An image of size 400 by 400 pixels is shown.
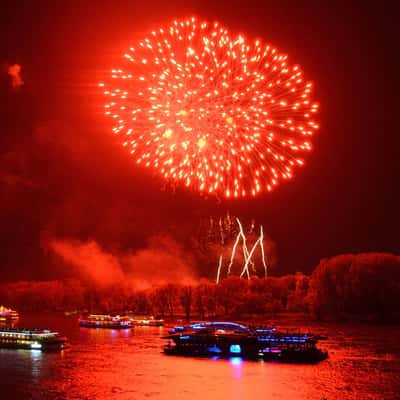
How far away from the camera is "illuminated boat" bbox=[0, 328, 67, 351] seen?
122ft

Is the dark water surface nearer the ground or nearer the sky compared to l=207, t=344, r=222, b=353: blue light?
nearer the ground

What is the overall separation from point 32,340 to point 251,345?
1431 centimetres

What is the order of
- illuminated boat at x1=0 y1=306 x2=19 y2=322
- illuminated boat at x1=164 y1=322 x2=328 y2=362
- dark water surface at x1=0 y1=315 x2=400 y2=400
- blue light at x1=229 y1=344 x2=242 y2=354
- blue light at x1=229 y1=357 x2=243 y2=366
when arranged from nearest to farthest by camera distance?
1. dark water surface at x1=0 y1=315 x2=400 y2=400
2. blue light at x1=229 y1=357 x2=243 y2=366
3. illuminated boat at x1=164 y1=322 x2=328 y2=362
4. blue light at x1=229 y1=344 x2=242 y2=354
5. illuminated boat at x1=0 y1=306 x2=19 y2=322

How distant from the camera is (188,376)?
26.8 meters

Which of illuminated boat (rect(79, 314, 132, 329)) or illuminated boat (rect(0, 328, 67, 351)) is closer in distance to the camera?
illuminated boat (rect(0, 328, 67, 351))

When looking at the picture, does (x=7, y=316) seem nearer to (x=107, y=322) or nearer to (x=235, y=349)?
(x=107, y=322)

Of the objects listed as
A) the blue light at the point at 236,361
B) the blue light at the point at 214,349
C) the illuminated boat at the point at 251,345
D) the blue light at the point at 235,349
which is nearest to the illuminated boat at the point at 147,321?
the illuminated boat at the point at 251,345

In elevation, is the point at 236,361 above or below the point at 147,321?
below

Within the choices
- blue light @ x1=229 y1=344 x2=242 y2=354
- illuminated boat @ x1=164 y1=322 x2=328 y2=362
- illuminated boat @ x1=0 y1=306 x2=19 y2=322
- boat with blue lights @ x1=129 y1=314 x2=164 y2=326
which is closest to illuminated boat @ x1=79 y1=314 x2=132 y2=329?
boat with blue lights @ x1=129 y1=314 x2=164 y2=326

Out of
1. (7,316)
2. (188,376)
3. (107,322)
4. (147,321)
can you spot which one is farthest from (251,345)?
(7,316)

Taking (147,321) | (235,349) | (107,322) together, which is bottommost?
(235,349)

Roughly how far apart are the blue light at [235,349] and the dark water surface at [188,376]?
5.60 feet

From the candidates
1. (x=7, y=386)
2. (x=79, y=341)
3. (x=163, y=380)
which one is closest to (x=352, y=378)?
(x=163, y=380)

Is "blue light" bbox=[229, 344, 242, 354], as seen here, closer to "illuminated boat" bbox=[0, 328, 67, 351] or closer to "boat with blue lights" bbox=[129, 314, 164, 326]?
"illuminated boat" bbox=[0, 328, 67, 351]
